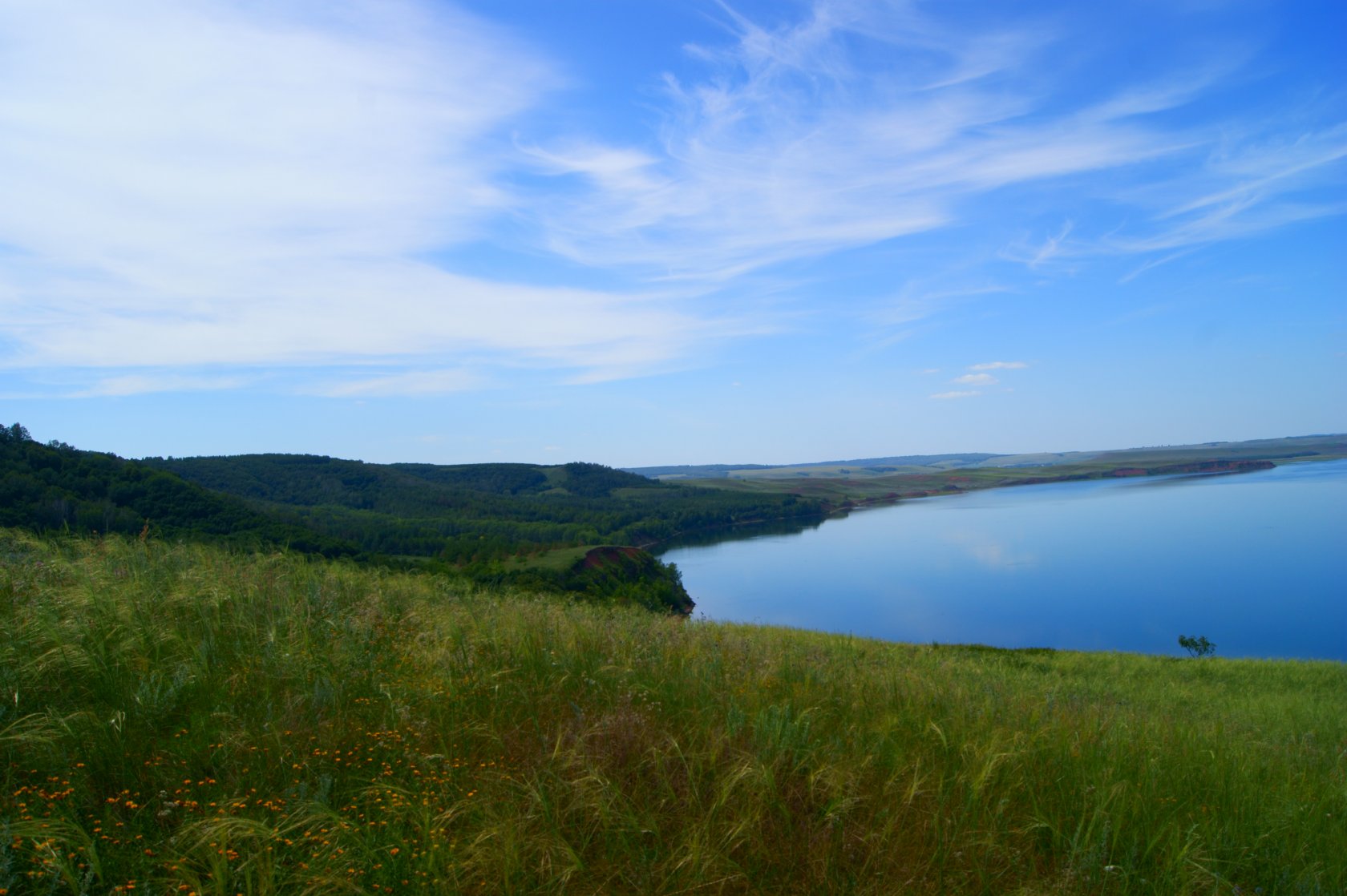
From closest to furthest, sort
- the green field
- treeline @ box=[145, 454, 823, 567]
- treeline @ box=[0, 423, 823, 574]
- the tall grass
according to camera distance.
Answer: the tall grass < treeline @ box=[0, 423, 823, 574] < treeline @ box=[145, 454, 823, 567] < the green field

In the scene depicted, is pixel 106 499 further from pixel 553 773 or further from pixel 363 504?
pixel 363 504

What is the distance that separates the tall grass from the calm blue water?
952cm

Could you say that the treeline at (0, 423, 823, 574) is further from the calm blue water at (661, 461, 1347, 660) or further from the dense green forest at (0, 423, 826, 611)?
the calm blue water at (661, 461, 1347, 660)

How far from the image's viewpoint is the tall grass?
2.57 meters

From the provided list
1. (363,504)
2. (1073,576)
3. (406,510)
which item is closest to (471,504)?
(406,510)

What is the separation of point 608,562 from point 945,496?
107591 mm

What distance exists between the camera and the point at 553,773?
3.15 m

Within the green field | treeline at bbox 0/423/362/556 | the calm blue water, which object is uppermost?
treeline at bbox 0/423/362/556

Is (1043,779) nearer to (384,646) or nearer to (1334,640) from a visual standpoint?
(384,646)

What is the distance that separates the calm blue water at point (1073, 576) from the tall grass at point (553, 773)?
31.2 feet

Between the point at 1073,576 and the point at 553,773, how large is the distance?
199 ft

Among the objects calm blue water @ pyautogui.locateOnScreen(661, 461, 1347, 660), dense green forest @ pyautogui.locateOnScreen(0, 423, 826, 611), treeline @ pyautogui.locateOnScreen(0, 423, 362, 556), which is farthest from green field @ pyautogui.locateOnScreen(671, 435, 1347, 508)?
treeline @ pyautogui.locateOnScreen(0, 423, 362, 556)

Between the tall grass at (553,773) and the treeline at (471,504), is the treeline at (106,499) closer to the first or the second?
the tall grass at (553,773)

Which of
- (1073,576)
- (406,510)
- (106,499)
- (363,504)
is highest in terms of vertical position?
(106,499)
